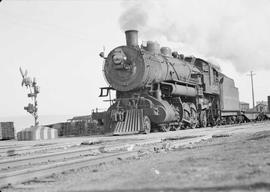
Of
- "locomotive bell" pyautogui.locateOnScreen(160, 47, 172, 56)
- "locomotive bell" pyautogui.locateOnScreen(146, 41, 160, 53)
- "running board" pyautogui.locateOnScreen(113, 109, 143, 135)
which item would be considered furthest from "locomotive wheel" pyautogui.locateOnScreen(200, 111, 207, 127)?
"running board" pyautogui.locateOnScreen(113, 109, 143, 135)

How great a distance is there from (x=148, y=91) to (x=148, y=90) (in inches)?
2.0

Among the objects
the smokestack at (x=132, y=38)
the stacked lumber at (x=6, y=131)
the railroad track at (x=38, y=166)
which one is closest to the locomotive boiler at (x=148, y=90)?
the smokestack at (x=132, y=38)

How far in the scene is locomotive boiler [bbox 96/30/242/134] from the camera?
20.2 metres

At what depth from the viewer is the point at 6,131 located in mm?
30375

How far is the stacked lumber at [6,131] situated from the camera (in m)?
30.0

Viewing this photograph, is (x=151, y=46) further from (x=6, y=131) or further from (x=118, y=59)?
(x=6, y=131)

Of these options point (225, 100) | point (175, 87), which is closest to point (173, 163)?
point (175, 87)

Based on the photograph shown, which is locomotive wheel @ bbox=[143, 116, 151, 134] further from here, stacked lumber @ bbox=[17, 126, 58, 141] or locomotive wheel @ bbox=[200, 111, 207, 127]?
stacked lumber @ bbox=[17, 126, 58, 141]

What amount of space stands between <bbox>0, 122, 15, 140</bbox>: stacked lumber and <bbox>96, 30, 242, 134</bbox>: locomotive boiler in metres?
11.0

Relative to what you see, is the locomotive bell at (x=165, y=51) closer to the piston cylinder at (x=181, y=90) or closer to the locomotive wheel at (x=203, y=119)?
the piston cylinder at (x=181, y=90)

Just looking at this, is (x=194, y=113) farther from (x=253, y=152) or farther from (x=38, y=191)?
(x=38, y=191)

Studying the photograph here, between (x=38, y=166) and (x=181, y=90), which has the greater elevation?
(x=181, y=90)

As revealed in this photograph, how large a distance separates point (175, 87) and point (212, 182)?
16.9 m

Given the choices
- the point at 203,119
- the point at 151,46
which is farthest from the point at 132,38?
the point at 203,119
